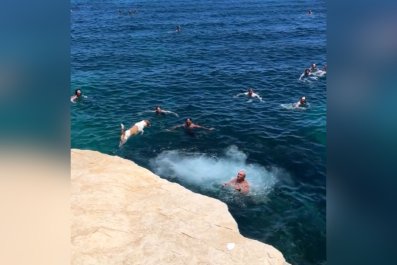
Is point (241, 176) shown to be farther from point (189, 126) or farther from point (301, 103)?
point (301, 103)

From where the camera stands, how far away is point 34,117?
203 cm

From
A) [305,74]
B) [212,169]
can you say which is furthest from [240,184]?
[305,74]

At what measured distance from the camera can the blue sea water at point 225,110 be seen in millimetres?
17047

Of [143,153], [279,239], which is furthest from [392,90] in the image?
[143,153]

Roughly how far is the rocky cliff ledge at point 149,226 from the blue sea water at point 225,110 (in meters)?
3.06

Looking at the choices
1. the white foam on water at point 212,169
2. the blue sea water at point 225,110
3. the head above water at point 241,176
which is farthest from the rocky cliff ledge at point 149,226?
the white foam on water at point 212,169

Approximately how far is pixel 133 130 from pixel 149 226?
41.6 ft

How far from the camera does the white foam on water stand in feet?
61.0

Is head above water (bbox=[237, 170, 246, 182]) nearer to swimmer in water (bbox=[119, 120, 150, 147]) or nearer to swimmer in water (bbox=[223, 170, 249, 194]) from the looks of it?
swimmer in water (bbox=[223, 170, 249, 194])

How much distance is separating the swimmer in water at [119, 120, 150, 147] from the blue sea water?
13.5 inches

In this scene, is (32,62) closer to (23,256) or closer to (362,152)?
(23,256)

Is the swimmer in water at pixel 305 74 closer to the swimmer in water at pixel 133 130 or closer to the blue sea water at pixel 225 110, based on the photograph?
the blue sea water at pixel 225 110

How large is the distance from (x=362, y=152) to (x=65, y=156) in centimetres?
154

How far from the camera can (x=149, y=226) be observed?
1191 centimetres
